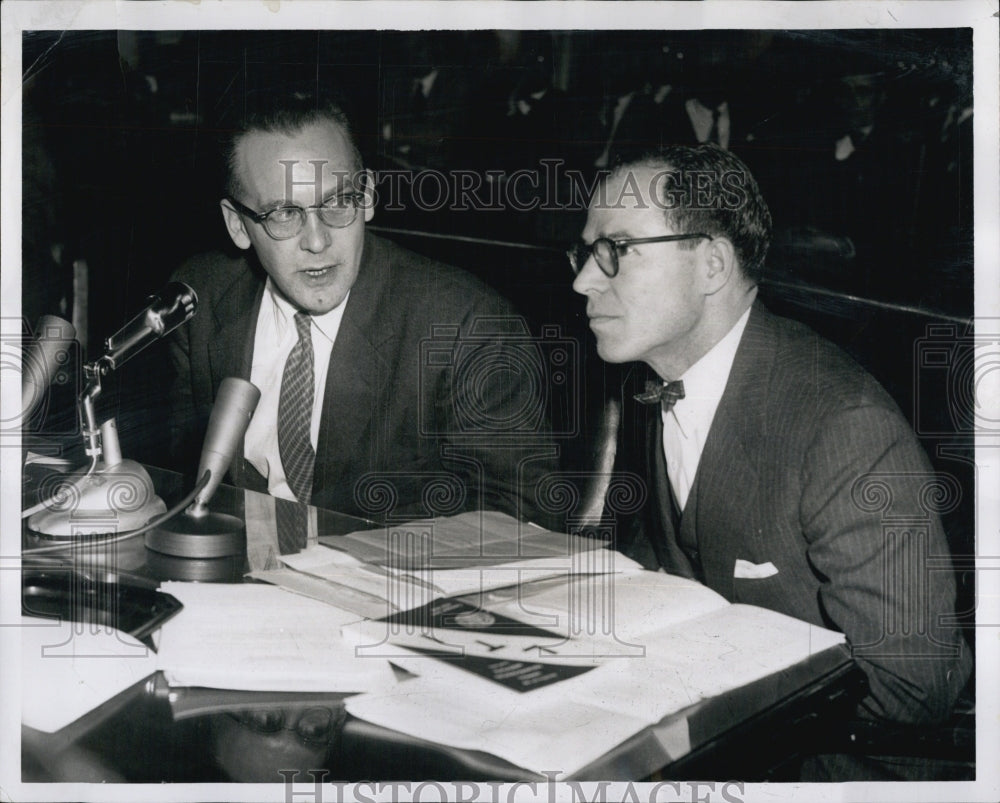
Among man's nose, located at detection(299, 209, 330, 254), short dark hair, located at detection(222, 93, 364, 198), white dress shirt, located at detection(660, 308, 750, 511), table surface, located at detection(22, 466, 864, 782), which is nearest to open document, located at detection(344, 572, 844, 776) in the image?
table surface, located at detection(22, 466, 864, 782)

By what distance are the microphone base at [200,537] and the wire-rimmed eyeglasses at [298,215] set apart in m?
0.56

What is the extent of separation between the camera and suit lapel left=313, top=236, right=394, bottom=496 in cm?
203

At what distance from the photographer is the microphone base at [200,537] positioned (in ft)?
6.07

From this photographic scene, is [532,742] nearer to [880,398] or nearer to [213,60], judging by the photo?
[880,398]

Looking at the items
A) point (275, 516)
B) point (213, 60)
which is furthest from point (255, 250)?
point (275, 516)

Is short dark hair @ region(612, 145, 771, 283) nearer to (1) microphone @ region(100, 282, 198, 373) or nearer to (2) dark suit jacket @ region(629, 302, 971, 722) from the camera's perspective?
(2) dark suit jacket @ region(629, 302, 971, 722)

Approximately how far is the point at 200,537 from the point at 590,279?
87 cm

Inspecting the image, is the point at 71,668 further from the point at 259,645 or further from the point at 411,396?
the point at 411,396

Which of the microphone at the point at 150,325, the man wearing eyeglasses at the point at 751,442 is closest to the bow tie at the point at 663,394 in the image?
the man wearing eyeglasses at the point at 751,442

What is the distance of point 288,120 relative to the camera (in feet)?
6.61

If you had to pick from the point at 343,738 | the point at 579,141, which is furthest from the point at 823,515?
the point at 343,738

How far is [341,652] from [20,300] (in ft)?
3.24

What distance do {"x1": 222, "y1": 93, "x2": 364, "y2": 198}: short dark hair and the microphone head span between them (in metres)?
0.40

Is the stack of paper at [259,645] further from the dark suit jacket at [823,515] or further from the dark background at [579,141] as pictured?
the dark suit jacket at [823,515]
